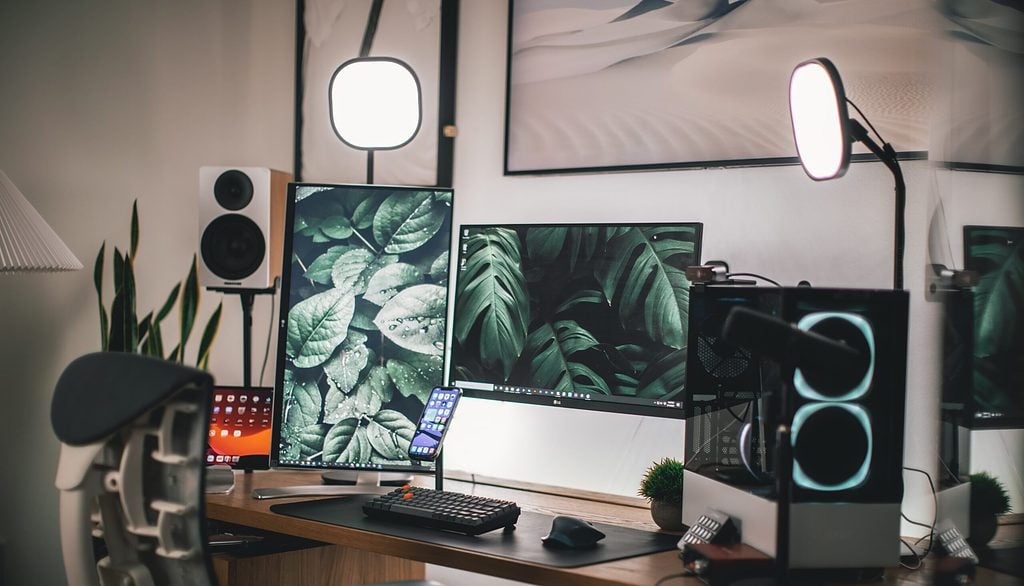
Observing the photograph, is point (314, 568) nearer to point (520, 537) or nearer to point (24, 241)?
point (520, 537)

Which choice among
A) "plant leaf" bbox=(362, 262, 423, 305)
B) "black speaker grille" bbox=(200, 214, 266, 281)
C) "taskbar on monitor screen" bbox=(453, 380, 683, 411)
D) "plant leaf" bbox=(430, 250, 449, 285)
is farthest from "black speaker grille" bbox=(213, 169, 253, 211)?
"taskbar on monitor screen" bbox=(453, 380, 683, 411)

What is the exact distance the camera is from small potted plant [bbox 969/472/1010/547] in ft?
4.46

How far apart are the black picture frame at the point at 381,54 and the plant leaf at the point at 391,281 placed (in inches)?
16.1

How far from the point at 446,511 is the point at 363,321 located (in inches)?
24.2

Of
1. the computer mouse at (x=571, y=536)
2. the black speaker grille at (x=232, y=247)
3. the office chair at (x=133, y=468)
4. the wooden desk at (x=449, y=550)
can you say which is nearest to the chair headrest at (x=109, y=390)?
the office chair at (x=133, y=468)

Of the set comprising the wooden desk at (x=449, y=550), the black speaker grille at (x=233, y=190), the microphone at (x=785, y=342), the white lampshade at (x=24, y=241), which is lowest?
the wooden desk at (x=449, y=550)

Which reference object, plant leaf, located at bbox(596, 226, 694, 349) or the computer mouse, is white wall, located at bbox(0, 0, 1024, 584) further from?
the computer mouse

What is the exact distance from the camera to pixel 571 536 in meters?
1.59

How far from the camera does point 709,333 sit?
1.74 m

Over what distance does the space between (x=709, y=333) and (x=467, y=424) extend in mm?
881

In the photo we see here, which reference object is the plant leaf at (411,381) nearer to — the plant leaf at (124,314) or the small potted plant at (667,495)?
the small potted plant at (667,495)

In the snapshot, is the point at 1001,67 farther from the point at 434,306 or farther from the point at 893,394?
the point at 434,306

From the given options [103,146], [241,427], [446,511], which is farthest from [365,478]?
[103,146]

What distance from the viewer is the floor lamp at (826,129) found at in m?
1.56
